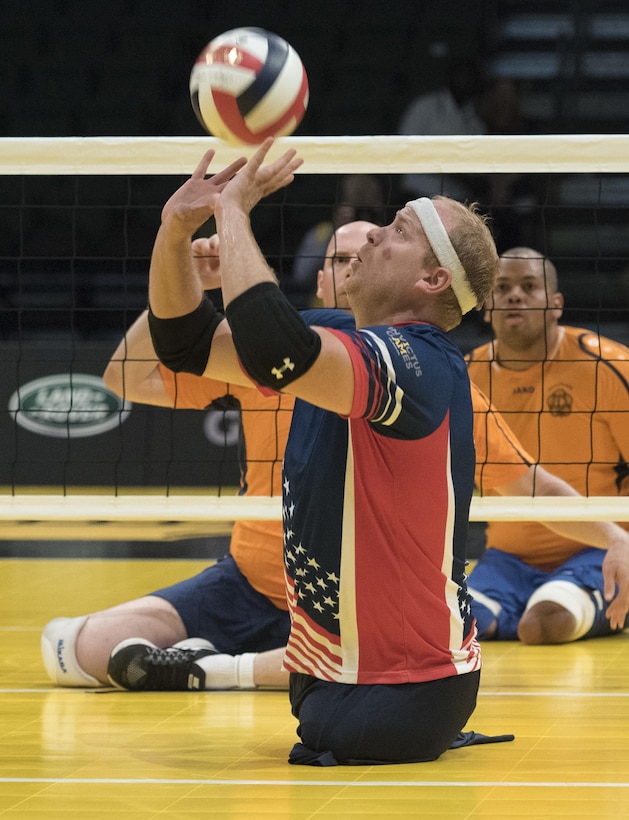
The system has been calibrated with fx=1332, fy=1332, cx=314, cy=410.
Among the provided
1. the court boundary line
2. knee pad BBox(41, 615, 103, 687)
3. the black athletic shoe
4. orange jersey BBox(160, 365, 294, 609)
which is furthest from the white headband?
knee pad BBox(41, 615, 103, 687)

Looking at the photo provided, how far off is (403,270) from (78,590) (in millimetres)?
3714

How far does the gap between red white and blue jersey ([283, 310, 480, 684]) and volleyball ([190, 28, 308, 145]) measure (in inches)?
28.3

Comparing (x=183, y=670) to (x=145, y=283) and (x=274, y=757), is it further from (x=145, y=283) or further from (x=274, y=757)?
(x=145, y=283)

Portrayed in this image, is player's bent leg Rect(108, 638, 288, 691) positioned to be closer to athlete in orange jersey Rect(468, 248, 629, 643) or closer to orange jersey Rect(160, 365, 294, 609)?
orange jersey Rect(160, 365, 294, 609)

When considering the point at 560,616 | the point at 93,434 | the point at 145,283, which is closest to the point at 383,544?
the point at 560,616

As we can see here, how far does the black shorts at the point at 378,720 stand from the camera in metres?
3.12

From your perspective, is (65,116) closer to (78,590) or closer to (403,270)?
(78,590)

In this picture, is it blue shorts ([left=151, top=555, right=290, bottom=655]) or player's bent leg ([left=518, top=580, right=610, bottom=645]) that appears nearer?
blue shorts ([left=151, top=555, right=290, bottom=655])

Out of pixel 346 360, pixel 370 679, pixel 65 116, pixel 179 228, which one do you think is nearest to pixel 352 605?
pixel 370 679

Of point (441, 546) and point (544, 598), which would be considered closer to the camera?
point (441, 546)

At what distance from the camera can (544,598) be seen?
5.16 metres

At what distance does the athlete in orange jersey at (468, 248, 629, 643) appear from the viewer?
18.2 feet

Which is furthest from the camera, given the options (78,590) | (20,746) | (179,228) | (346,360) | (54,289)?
(54,289)

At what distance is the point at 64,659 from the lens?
14.3ft
